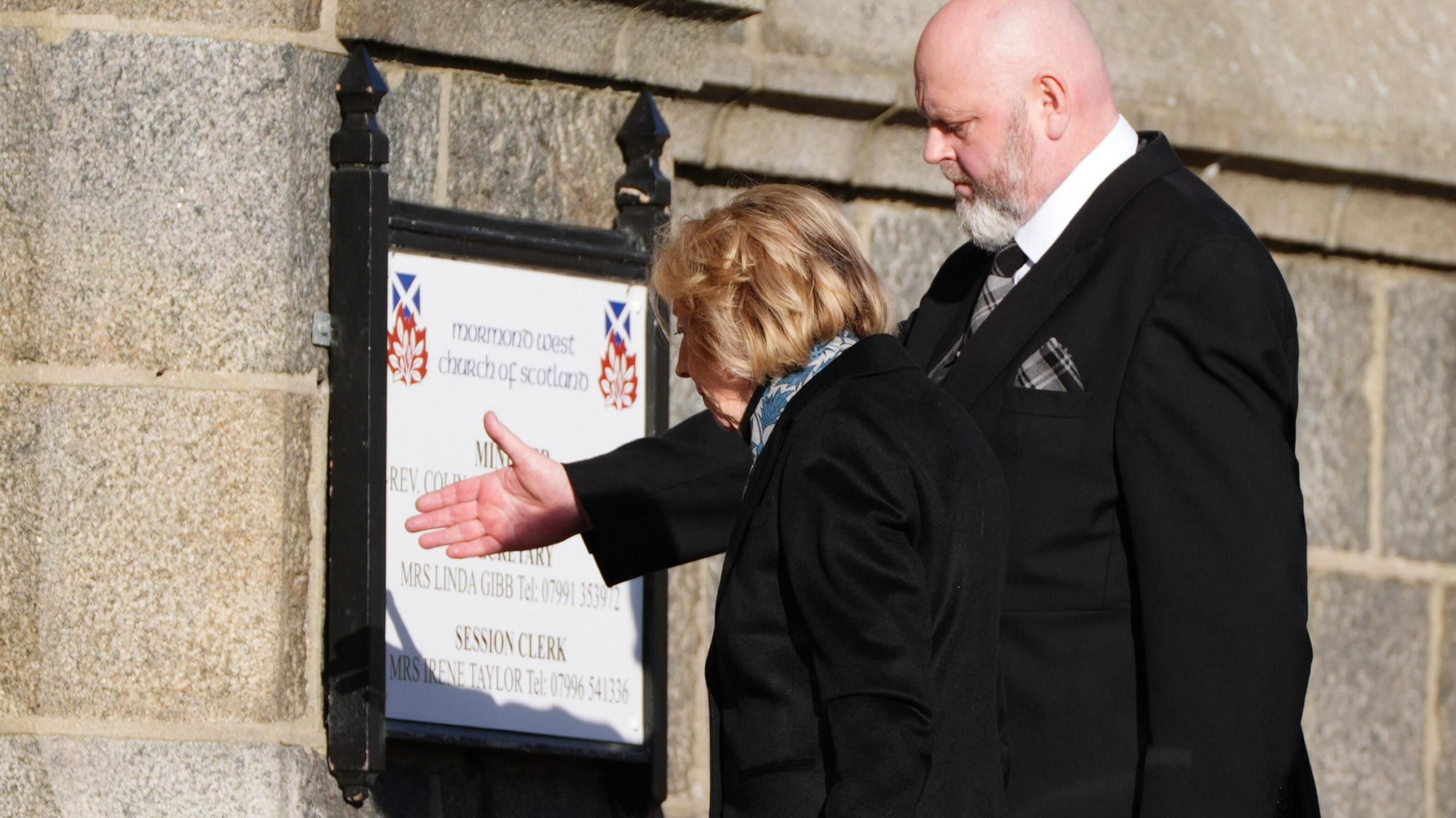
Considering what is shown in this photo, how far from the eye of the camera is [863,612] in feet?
9.36

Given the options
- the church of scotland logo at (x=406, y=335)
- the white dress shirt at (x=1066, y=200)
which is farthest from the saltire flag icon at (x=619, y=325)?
the white dress shirt at (x=1066, y=200)

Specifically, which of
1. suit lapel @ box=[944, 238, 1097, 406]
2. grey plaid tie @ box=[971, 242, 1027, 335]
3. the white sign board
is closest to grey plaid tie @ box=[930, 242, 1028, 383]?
grey plaid tie @ box=[971, 242, 1027, 335]

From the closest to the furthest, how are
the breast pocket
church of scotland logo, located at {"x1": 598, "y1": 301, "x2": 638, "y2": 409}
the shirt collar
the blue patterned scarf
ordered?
the blue patterned scarf < the breast pocket < the shirt collar < church of scotland logo, located at {"x1": 598, "y1": 301, "x2": 638, "y2": 409}

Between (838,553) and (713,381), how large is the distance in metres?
0.38

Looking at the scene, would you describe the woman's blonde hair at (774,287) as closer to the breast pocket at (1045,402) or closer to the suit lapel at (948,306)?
the breast pocket at (1045,402)

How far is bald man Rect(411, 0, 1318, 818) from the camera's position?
3125 mm

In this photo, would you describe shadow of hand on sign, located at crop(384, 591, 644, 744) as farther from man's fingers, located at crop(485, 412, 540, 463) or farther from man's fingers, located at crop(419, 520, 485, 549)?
man's fingers, located at crop(485, 412, 540, 463)

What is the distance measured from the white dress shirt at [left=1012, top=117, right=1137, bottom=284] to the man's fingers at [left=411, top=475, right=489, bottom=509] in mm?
834

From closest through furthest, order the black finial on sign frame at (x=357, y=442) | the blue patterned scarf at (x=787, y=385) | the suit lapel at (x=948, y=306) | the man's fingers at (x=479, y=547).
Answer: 1. the blue patterned scarf at (x=787, y=385)
2. the suit lapel at (x=948, y=306)
3. the man's fingers at (x=479, y=547)
4. the black finial on sign frame at (x=357, y=442)

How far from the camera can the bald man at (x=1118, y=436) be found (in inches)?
123

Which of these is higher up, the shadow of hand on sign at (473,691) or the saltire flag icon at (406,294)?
the saltire flag icon at (406,294)

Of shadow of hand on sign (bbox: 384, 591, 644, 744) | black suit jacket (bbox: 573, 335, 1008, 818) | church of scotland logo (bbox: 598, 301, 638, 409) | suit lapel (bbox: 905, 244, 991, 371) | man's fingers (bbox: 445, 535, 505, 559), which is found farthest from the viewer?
church of scotland logo (bbox: 598, 301, 638, 409)

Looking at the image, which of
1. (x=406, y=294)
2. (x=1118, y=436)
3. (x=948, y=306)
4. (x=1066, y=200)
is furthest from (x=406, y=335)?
(x=1118, y=436)

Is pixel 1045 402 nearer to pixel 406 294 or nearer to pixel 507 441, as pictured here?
pixel 507 441
